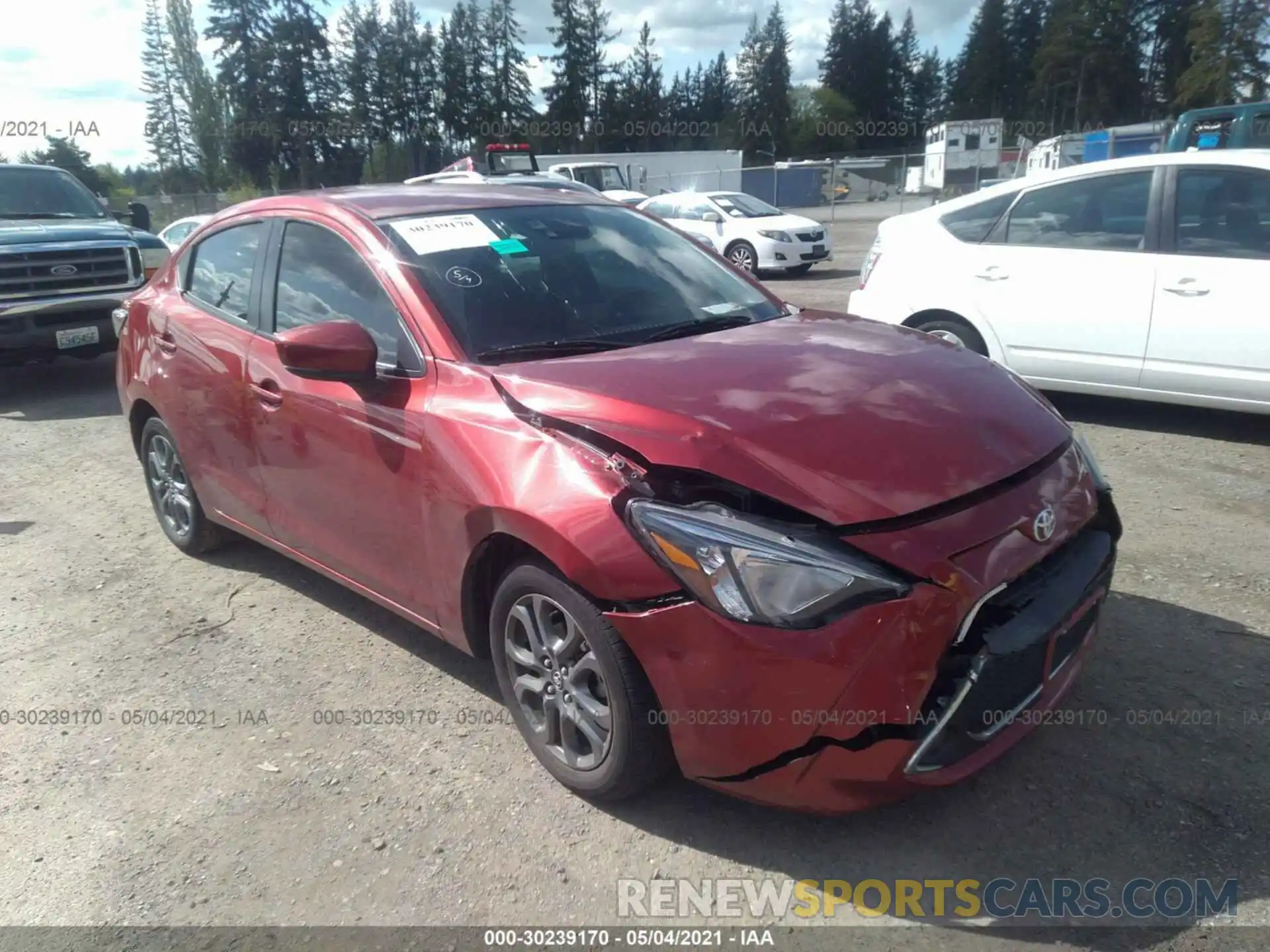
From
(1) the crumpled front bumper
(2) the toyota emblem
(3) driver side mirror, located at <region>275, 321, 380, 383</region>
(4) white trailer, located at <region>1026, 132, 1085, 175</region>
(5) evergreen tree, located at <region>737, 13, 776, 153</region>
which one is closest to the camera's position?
(1) the crumpled front bumper

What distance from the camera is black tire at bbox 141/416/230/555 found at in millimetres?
4758

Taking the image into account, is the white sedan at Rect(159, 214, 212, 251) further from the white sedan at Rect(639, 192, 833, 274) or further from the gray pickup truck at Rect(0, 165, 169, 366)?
the white sedan at Rect(639, 192, 833, 274)

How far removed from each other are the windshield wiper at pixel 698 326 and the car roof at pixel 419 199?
0.87 metres

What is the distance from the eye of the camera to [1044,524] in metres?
2.60

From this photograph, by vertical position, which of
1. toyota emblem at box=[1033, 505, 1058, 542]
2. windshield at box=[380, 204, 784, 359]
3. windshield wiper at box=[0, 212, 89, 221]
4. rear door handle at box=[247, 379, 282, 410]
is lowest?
toyota emblem at box=[1033, 505, 1058, 542]

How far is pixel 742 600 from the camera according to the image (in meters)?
2.32

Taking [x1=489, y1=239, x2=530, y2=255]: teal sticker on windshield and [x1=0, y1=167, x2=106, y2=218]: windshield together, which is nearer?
[x1=489, y1=239, x2=530, y2=255]: teal sticker on windshield

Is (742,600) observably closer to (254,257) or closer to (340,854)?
(340,854)

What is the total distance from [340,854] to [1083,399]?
6088 mm

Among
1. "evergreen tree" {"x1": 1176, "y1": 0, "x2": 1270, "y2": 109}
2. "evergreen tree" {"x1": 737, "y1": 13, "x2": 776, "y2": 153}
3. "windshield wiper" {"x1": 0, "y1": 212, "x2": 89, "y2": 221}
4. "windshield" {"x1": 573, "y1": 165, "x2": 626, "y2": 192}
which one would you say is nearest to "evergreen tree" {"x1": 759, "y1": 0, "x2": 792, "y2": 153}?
"evergreen tree" {"x1": 737, "y1": 13, "x2": 776, "y2": 153}

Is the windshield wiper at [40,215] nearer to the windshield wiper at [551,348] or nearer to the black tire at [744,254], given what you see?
the windshield wiper at [551,348]

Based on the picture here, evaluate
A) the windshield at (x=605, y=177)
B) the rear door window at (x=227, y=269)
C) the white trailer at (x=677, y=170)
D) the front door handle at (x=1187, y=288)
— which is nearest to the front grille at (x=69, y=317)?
the rear door window at (x=227, y=269)

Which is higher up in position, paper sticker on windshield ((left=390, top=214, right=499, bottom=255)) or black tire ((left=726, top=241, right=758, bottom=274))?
paper sticker on windshield ((left=390, top=214, right=499, bottom=255))

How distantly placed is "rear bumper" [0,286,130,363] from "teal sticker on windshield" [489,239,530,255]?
618cm
